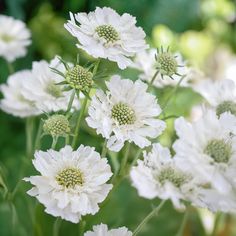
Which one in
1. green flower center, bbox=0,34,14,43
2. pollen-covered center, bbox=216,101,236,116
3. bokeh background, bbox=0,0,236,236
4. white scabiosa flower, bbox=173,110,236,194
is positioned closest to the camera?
white scabiosa flower, bbox=173,110,236,194

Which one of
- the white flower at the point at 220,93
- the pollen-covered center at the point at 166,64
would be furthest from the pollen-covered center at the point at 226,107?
the pollen-covered center at the point at 166,64

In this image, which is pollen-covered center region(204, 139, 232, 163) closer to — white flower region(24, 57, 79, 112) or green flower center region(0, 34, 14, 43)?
white flower region(24, 57, 79, 112)

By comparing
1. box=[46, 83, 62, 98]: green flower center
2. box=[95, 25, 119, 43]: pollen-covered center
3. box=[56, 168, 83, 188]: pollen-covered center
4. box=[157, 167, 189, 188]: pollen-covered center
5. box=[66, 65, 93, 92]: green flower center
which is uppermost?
box=[95, 25, 119, 43]: pollen-covered center

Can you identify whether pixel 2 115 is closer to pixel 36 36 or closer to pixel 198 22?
pixel 36 36

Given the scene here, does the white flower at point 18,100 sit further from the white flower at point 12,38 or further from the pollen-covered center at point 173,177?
the pollen-covered center at point 173,177

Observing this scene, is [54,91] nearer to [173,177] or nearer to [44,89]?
[44,89]

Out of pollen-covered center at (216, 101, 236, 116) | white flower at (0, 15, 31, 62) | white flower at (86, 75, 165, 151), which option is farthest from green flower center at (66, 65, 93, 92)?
white flower at (0, 15, 31, 62)
